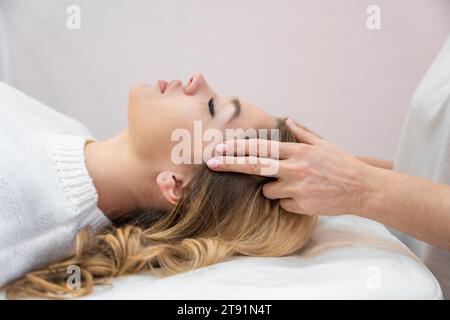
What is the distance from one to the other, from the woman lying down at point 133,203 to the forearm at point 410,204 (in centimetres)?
20

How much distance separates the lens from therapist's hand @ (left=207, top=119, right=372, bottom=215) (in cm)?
104

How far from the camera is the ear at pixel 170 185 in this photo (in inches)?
45.6

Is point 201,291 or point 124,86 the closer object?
point 201,291

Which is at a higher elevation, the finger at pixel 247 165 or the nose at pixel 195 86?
the nose at pixel 195 86

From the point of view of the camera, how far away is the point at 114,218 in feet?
4.09

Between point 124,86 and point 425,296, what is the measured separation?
145 cm

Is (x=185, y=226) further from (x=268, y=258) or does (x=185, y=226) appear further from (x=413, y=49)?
(x=413, y=49)

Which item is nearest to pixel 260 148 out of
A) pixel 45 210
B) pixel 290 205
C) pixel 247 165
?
pixel 247 165

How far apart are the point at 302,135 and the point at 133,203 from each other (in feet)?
1.50

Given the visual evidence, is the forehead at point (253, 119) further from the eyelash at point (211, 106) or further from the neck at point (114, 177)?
the neck at point (114, 177)

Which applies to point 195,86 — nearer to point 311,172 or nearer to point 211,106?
point 211,106

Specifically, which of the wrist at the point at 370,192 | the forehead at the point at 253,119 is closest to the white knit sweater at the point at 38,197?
the forehead at the point at 253,119
